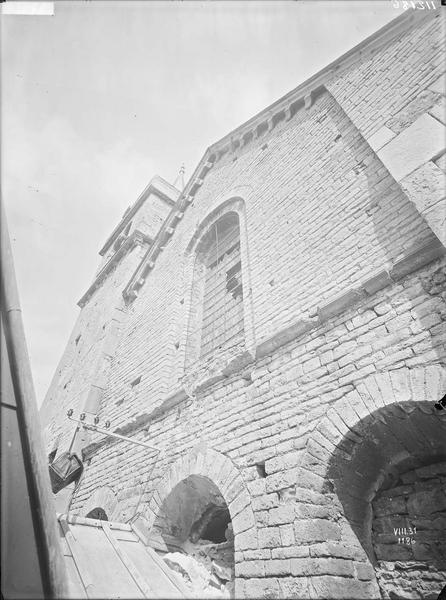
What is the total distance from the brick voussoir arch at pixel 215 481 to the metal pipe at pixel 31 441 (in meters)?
1.76

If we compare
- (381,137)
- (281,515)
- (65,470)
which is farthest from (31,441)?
(381,137)

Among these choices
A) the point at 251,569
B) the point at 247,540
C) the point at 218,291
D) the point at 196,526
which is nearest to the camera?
the point at 251,569

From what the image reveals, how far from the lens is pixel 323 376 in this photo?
10.4 feet

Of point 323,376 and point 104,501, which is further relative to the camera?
point 104,501

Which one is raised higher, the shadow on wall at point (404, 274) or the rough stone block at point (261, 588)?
the shadow on wall at point (404, 274)

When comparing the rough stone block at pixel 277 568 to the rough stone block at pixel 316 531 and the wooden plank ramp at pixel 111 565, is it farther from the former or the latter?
the wooden plank ramp at pixel 111 565

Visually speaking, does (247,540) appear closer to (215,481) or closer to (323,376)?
(215,481)

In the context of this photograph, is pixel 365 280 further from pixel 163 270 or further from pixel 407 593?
pixel 163 270

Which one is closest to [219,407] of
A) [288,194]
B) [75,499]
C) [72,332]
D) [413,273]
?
[413,273]

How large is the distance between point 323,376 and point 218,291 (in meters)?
3.21

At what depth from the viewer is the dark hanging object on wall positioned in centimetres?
498

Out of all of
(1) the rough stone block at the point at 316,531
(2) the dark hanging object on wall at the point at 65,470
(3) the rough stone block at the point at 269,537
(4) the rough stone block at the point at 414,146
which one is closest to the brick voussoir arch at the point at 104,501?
(2) the dark hanging object on wall at the point at 65,470

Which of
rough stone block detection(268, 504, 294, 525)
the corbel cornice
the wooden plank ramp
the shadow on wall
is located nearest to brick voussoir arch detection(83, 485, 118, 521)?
the wooden plank ramp

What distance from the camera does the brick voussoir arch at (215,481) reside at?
307 centimetres
